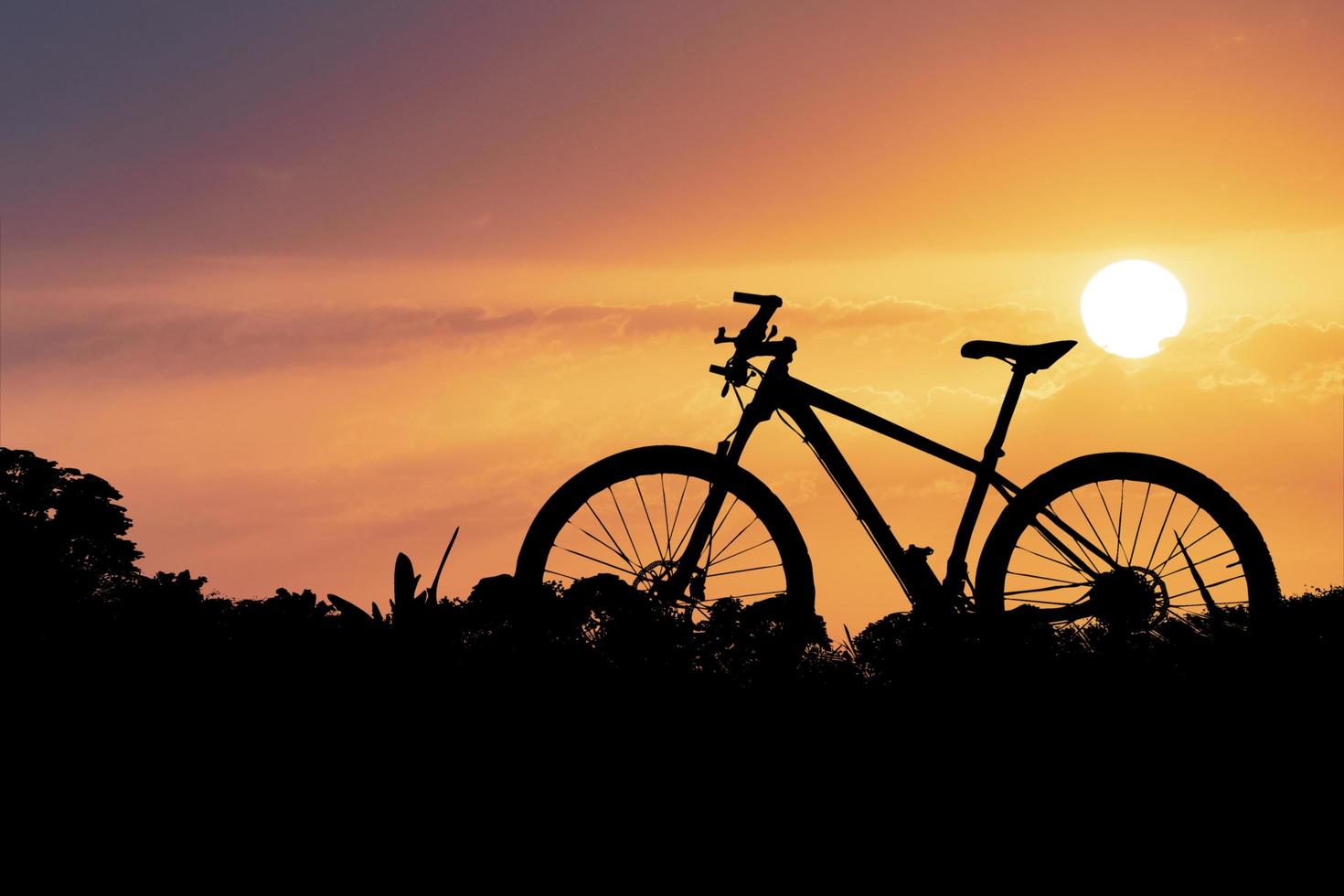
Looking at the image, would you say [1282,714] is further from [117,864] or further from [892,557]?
[117,864]

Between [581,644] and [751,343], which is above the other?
[751,343]

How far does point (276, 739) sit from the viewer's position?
4559mm

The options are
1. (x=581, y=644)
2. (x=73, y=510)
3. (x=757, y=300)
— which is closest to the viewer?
(x=581, y=644)

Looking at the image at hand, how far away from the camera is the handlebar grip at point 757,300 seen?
5.67 meters

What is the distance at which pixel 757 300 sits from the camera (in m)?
5.69

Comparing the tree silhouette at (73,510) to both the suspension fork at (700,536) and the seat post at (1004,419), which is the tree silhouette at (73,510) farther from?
the seat post at (1004,419)

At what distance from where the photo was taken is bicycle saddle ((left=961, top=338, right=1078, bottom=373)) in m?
6.04

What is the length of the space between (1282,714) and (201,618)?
509 cm

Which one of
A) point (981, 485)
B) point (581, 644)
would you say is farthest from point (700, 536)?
point (981, 485)

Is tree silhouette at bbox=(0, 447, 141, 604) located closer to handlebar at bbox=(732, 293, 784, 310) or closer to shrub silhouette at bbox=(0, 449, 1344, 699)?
shrub silhouette at bbox=(0, 449, 1344, 699)

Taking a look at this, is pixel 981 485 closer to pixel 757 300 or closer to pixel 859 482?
pixel 859 482

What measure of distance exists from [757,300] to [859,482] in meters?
1.07

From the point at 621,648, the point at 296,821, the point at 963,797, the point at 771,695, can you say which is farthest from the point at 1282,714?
the point at 296,821

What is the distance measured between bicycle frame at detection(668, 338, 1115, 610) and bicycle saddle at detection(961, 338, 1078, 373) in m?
0.06
